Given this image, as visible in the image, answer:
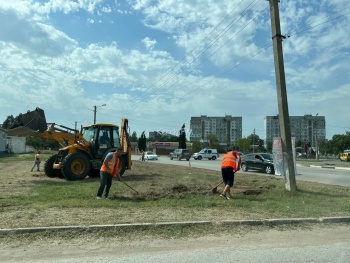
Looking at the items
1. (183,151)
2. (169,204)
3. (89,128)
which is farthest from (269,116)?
(169,204)

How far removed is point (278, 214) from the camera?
9117mm

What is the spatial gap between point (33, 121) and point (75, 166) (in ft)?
9.30

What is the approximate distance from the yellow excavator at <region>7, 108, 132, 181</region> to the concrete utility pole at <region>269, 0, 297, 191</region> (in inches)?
341

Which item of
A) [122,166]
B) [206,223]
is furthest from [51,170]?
[206,223]

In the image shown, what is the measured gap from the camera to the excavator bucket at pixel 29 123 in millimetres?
17070

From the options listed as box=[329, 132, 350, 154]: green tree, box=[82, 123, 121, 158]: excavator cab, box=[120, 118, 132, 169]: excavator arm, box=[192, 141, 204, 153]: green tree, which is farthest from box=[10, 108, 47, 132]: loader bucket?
box=[329, 132, 350, 154]: green tree

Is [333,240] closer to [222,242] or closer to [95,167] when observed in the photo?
[222,242]

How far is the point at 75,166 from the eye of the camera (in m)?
18.4

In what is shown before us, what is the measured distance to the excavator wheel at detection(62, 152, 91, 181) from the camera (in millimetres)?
18062

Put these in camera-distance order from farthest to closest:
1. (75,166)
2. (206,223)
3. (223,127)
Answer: (223,127) → (75,166) → (206,223)

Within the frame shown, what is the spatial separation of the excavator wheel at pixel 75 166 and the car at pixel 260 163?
47.5 feet

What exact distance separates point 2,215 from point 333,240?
703 cm

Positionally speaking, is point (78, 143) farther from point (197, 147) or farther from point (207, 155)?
point (197, 147)

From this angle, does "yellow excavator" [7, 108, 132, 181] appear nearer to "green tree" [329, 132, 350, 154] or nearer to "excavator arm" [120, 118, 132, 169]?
"excavator arm" [120, 118, 132, 169]
